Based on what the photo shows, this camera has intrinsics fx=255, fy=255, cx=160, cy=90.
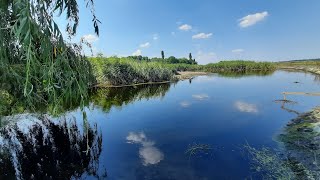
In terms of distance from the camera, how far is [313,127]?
15.7 meters

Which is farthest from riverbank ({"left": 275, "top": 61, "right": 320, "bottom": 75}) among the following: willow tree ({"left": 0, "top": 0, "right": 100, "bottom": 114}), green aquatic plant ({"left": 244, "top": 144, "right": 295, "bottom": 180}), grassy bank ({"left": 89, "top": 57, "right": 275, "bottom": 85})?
willow tree ({"left": 0, "top": 0, "right": 100, "bottom": 114})

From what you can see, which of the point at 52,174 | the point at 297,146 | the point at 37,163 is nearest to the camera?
the point at 52,174

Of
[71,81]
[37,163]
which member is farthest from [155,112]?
[71,81]

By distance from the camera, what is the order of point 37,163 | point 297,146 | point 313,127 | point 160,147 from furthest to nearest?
1. point 313,127
2. point 160,147
3. point 297,146
4. point 37,163

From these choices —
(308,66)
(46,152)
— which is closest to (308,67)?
(308,66)

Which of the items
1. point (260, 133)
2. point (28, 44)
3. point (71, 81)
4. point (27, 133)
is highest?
point (28, 44)

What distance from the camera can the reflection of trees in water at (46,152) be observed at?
1025 cm

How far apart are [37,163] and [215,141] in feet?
30.6

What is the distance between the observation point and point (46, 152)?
11.8m

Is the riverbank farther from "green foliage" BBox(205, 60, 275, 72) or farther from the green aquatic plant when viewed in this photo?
the green aquatic plant

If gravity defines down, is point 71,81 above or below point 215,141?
above

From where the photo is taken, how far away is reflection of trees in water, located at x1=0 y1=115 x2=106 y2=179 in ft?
33.6

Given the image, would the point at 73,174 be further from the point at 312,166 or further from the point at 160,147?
the point at 312,166

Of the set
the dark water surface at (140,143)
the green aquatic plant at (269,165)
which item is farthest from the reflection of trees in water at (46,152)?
the green aquatic plant at (269,165)
